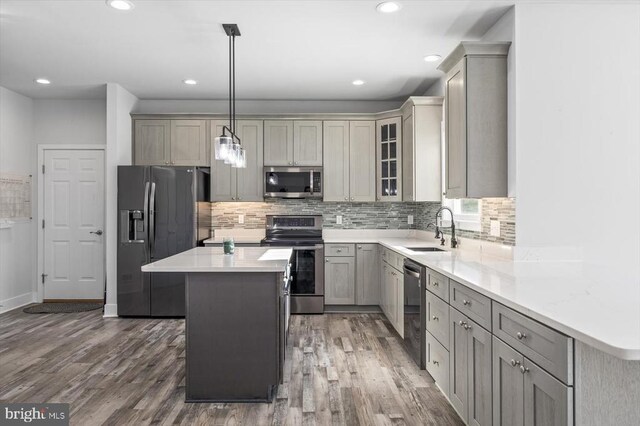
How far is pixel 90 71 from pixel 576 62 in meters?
4.50

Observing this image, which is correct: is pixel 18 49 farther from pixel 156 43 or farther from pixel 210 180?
pixel 210 180

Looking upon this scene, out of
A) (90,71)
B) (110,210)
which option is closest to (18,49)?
(90,71)

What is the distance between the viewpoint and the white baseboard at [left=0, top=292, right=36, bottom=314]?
16.0 feet

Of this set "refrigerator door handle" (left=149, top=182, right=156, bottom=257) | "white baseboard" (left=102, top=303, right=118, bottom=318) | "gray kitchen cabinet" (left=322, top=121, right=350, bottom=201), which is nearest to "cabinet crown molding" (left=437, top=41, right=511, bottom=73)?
"gray kitchen cabinet" (left=322, top=121, right=350, bottom=201)

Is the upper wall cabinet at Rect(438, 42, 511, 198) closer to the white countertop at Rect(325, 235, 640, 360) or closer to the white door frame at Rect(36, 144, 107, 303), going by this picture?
the white countertop at Rect(325, 235, 640, 360)

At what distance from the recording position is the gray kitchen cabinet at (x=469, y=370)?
190 centimetres

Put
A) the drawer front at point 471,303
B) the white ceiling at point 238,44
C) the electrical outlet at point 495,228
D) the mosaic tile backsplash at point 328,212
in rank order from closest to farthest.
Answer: the drawer front at point 471,303, the white ceiling at point 238,44, the electrical outlet at point 495,228, the mosaic tile backsplash at point 328,212

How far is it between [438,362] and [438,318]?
0.30 m

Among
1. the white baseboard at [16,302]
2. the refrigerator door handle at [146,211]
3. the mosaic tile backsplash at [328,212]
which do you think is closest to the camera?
the refrigerator door handle at [146,211]

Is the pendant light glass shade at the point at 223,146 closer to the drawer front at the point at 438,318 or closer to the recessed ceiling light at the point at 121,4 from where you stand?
the recessed ceiling light at the point at 121,4

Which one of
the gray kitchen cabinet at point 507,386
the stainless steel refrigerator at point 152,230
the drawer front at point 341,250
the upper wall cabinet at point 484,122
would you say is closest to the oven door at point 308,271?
the drawer front at point 341,250

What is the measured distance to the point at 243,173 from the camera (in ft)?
16.6

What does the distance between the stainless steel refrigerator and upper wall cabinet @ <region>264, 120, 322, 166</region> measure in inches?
42.1

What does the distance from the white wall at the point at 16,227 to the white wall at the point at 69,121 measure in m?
0.15
